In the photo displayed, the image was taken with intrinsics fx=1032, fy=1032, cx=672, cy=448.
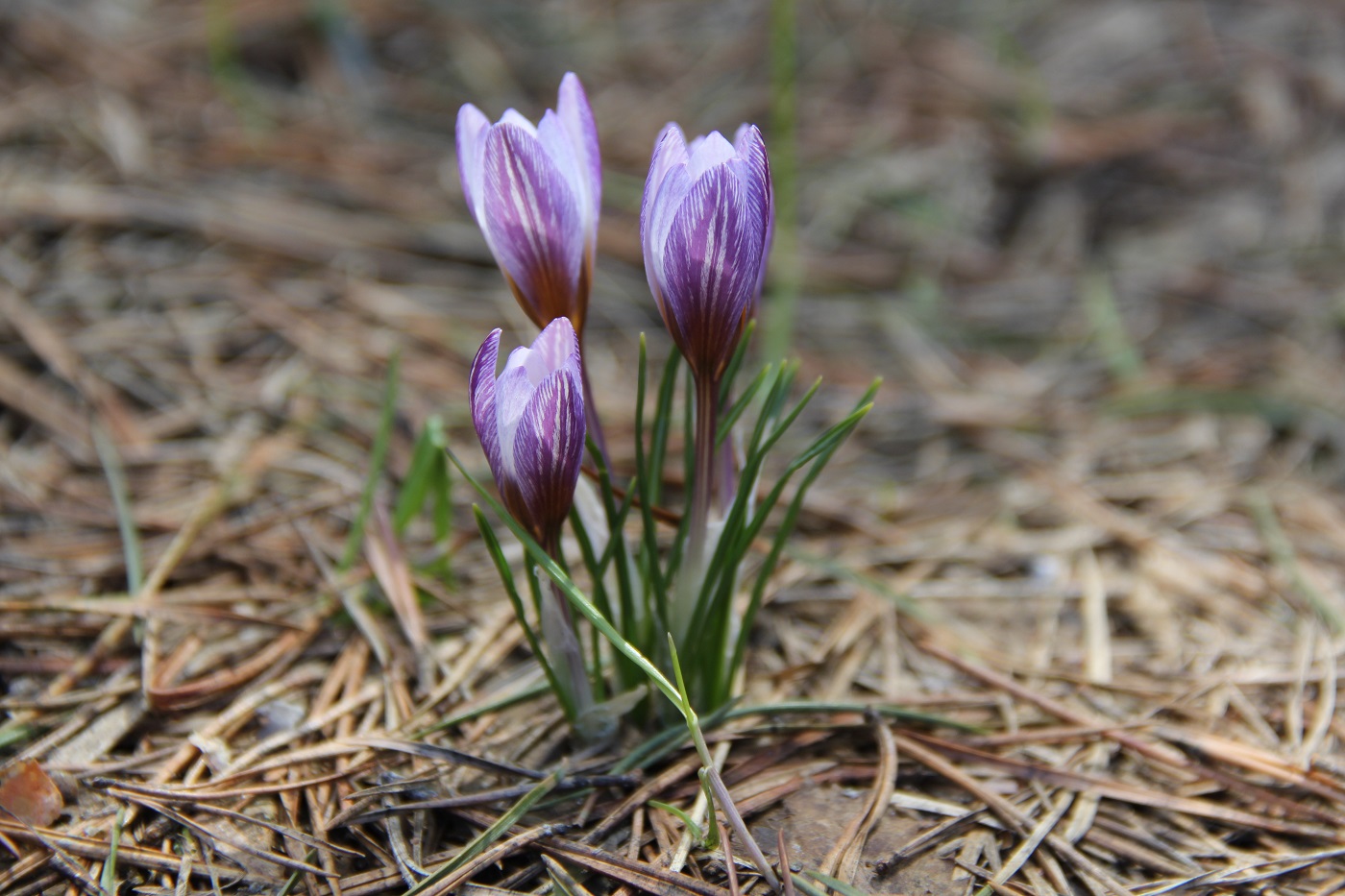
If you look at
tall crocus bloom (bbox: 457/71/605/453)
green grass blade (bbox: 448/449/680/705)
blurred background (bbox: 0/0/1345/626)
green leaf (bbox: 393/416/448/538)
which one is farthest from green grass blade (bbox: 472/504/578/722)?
blurred background (bbox: 0/0/1345/626)

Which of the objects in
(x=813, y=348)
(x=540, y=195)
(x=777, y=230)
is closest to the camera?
(x=540, y=195)

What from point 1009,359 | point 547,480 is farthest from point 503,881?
point 1009,359

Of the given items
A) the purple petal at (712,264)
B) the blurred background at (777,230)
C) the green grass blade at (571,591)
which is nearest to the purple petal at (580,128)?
the purple petal at (712,264)

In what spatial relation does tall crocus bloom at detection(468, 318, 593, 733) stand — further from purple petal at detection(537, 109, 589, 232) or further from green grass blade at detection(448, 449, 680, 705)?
purple petal at detection(537, 109, 589, 232)

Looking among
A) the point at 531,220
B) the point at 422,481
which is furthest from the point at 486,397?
the point at 422,481

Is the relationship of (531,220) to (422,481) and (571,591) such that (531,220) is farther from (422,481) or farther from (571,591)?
(422,481)

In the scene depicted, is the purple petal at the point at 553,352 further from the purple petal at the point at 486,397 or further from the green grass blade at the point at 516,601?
the green grass blade at the point at 516,601
